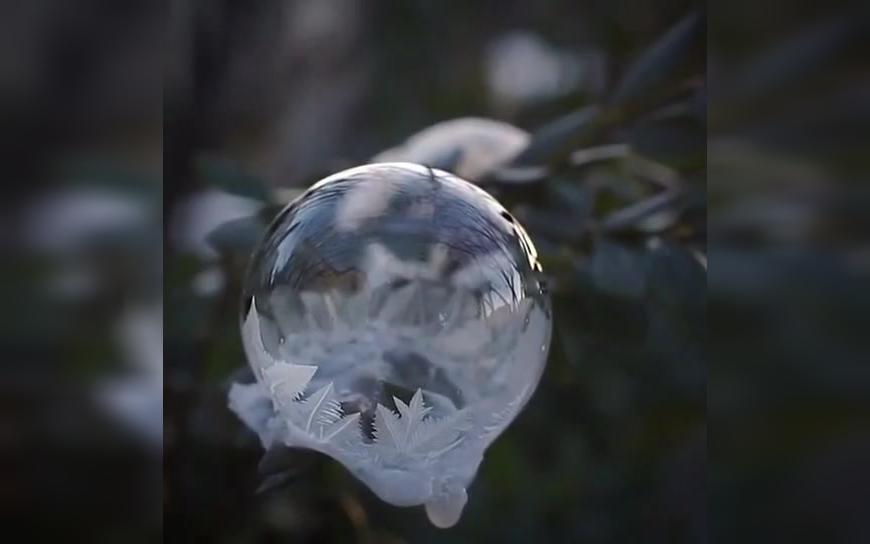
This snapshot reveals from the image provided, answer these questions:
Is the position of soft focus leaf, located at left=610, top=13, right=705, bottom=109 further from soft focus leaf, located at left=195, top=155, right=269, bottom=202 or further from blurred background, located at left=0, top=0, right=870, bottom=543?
soft focus leaf, located at left=195, top=155, right=269, bottom=202

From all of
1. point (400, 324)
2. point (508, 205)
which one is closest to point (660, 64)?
point (508, 205)

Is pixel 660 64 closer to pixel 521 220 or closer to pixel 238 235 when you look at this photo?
pixel 521 220

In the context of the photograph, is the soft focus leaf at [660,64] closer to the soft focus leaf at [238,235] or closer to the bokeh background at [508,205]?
the bokeh background at [508,205]

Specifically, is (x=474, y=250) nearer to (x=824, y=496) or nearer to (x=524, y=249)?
(x=524, y=249)

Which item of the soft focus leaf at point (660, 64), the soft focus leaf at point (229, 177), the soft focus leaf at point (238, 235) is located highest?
the soft focus leaf at point (660, 64)

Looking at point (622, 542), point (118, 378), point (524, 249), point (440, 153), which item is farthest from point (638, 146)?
point (118, 378)

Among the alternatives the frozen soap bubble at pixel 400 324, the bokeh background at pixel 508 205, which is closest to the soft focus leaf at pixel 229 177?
the bokeh background at pixel 508 205
